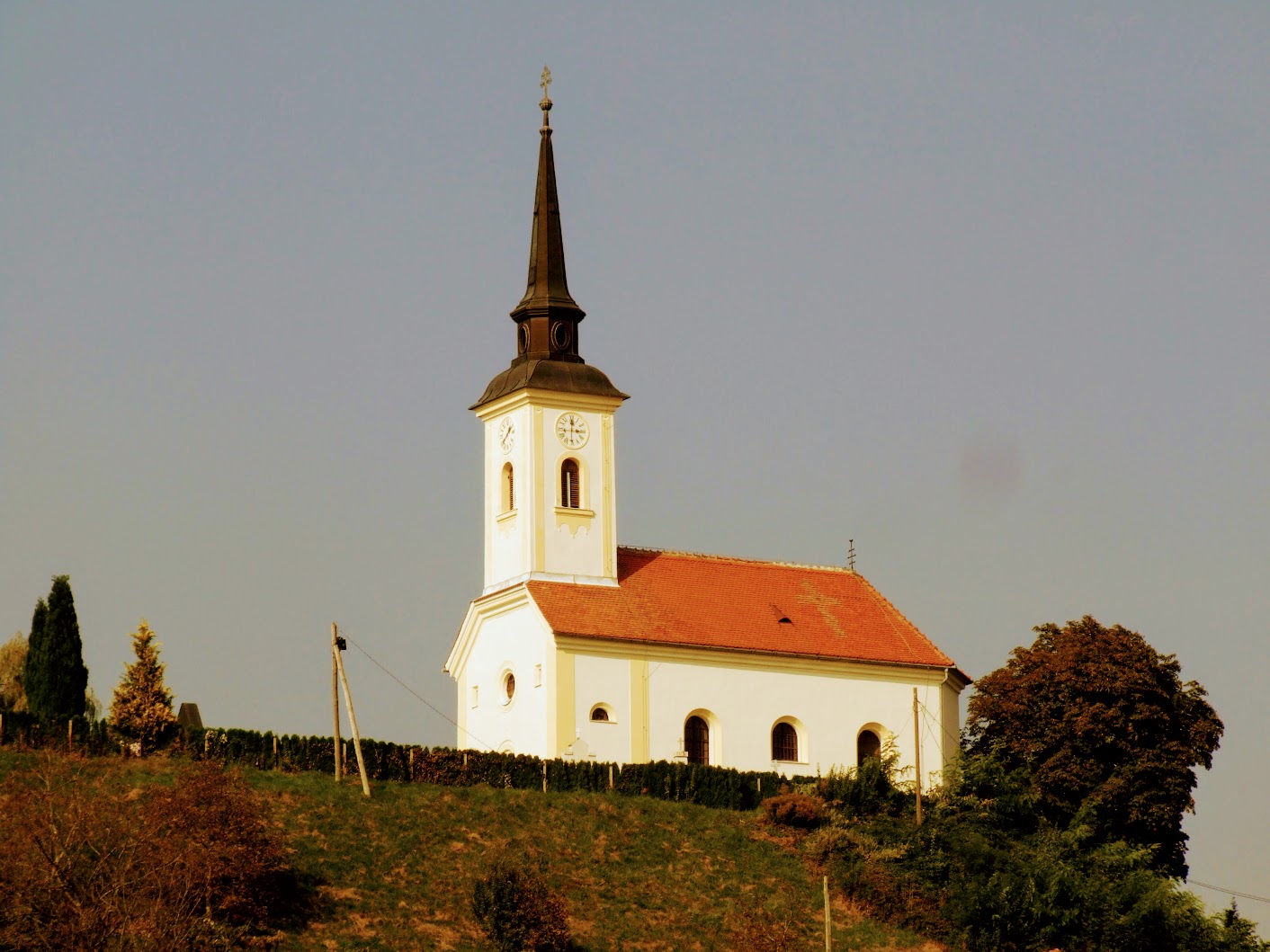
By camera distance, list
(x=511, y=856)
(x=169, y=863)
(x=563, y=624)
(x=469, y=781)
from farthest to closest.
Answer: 1. (x=563, y=624)
2. (x=469, y=781)
3. (x=511, y=856)
4. (x=169, y=863)

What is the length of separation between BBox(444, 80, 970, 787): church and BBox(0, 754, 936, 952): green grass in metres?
4.95

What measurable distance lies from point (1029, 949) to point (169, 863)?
20520 mm

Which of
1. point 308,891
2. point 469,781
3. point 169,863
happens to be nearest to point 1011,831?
point 469,781

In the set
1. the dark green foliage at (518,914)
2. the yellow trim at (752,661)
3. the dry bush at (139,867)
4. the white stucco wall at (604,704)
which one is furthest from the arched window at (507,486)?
the dark green foliage at (518,914)

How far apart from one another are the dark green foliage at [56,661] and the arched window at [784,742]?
63.1 feet

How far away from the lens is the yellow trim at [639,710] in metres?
66.6

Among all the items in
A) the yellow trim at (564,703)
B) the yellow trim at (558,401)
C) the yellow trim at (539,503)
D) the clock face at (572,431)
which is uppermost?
the yellow trim at (558,401)

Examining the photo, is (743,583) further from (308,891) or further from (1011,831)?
(308,891)

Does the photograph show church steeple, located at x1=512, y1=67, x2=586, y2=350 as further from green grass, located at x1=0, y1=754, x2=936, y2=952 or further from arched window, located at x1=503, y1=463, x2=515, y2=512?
green grass, located at x1=0, y1=754, x2=936, y2=952

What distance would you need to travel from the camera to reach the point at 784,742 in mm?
69312

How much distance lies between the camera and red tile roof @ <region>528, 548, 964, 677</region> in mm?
68375

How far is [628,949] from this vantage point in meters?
54.3

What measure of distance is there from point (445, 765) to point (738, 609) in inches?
478

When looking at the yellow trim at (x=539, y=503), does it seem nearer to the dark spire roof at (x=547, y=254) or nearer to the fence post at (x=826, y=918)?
the dark spire roof at (x=547, y=254)
